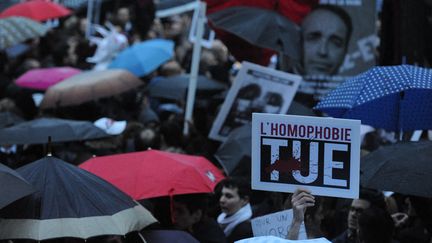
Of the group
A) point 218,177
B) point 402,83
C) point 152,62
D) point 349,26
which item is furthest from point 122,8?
point 402,83

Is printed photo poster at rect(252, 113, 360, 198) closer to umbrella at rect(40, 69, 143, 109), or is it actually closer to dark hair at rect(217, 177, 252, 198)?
dark hair at rect(217, 177, 252, 198)

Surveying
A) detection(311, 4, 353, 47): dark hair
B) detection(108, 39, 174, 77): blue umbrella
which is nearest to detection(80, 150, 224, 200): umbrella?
detection(311, 4, 353, 47): dark hair

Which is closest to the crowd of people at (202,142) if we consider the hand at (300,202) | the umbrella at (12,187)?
the hand at (300,202)

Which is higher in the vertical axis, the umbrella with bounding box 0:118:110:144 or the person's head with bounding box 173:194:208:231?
the umbrella with bounding box 0:118:110:144

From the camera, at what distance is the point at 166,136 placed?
9422 mm

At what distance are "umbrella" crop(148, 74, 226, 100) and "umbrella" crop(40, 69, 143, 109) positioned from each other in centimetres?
91

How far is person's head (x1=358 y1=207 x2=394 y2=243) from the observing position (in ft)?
19.2

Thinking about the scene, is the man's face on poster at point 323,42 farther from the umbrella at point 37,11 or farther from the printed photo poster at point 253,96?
the umbrella at point 37,11

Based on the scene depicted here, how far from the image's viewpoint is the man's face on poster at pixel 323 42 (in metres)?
10.4

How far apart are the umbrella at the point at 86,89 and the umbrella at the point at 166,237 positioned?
16.0ft

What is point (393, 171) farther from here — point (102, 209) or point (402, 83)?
point (102, 209)

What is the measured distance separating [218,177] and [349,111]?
1.24m

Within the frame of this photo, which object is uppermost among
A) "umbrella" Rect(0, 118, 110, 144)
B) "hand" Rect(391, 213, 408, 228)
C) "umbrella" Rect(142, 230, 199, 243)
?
"umbrella" Rect(142, 230, 199, 243)

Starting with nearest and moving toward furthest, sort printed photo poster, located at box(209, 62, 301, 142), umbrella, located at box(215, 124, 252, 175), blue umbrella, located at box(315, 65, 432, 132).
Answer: blue umbrella, located at box(315, 65, 432, 132) → umbrella, located at box(215, 124, 252, 175) → printed photo poster, located at box(209, 62, 301, 142)
